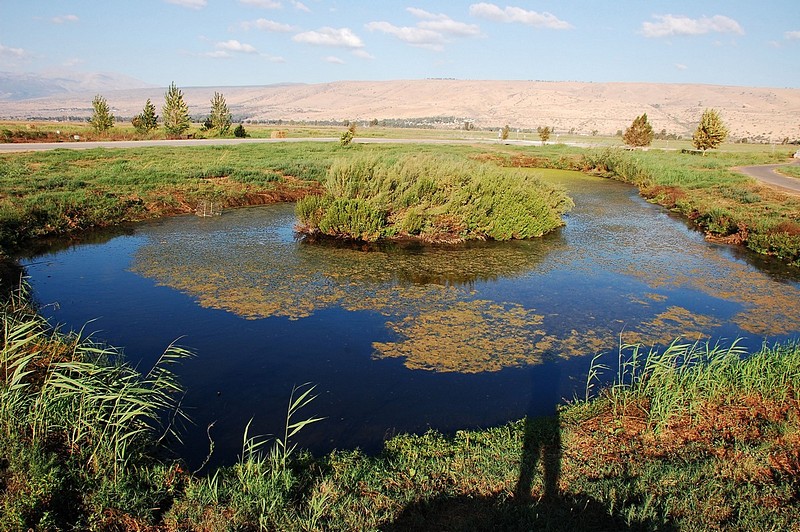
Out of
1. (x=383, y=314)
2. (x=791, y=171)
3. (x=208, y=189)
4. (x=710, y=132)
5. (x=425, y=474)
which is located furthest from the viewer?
(x=710, y=132)

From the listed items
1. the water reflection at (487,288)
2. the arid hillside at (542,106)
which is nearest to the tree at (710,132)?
the water reflection at (487,288)

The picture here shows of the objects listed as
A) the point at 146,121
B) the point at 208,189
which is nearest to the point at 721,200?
the point at 208,189

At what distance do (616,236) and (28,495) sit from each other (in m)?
13.3

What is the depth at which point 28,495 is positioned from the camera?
3.16 meters

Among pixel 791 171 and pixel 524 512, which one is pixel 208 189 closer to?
→ pixel 524 512

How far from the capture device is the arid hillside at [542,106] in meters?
108

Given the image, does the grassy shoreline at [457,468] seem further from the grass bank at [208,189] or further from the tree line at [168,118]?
the tree line at [168,118]

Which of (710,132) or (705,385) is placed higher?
(710,132)

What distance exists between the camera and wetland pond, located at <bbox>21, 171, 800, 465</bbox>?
5.30 meters

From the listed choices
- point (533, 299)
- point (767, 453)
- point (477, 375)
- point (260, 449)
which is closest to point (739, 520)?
point (767, 453)

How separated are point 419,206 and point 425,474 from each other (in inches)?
353

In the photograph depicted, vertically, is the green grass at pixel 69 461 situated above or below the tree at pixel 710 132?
below

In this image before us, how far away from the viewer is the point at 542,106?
13000cm

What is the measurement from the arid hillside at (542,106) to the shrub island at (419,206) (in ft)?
305
